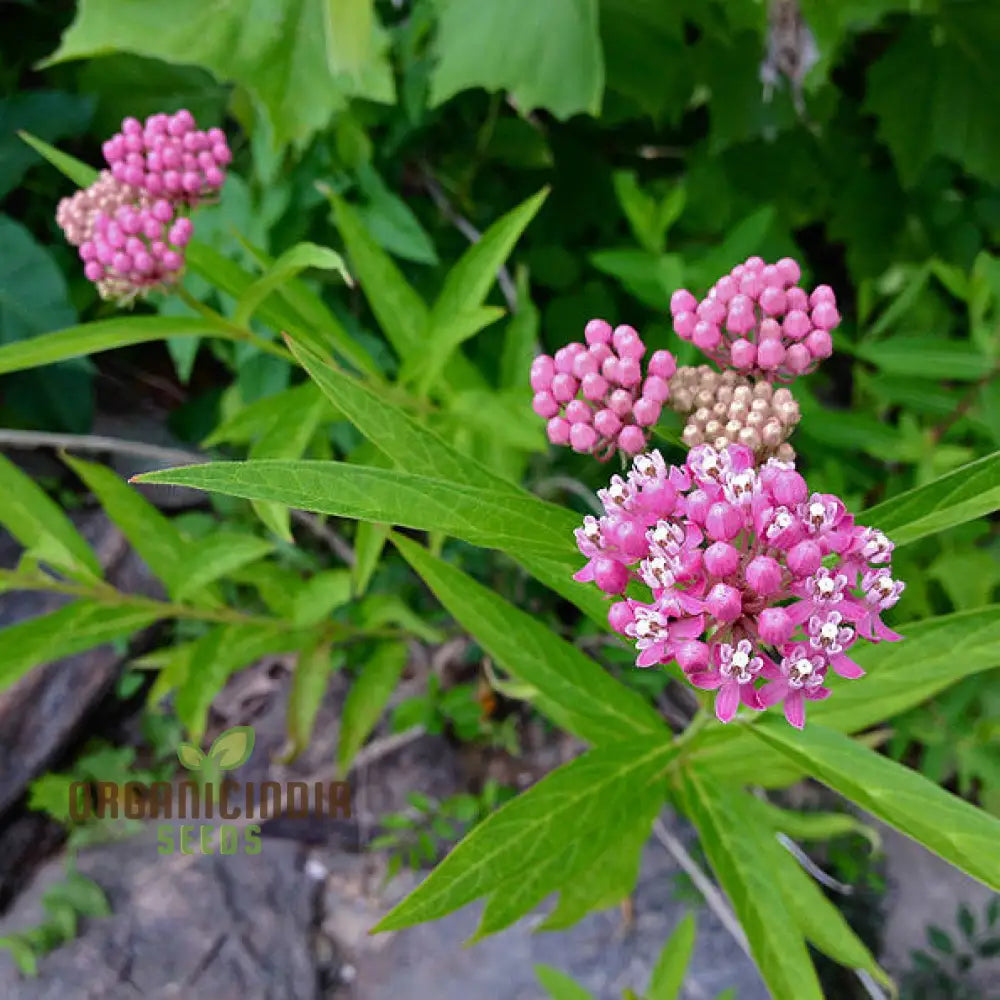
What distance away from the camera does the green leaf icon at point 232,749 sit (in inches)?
101

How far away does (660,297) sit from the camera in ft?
6.74

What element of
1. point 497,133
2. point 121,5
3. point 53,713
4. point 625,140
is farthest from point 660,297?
point 53,713

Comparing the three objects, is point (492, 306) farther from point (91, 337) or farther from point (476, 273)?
point (91, 337)

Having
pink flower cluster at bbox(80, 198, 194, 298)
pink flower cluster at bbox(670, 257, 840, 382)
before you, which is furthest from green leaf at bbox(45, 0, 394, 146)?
pink flower cluster at bbox(670, 257, 840, 382)

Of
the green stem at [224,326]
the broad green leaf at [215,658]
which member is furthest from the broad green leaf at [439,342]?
the broad green leaf at [215,658]

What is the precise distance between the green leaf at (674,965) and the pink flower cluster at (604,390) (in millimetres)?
1061

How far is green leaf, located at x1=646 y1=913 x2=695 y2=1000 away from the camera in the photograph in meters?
1.70

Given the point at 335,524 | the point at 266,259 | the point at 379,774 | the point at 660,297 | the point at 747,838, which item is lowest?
the point at 379,774

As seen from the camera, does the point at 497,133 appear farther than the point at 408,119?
Yes

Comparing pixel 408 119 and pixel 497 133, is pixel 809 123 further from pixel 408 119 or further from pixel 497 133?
pixel 408 119

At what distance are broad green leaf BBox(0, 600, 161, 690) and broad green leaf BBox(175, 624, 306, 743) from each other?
0.15 m

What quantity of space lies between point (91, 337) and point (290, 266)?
0.33 meters

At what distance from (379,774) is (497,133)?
1.74m

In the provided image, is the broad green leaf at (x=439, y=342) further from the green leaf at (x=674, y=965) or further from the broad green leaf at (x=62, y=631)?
the green leaf at (x=674, y=965)
